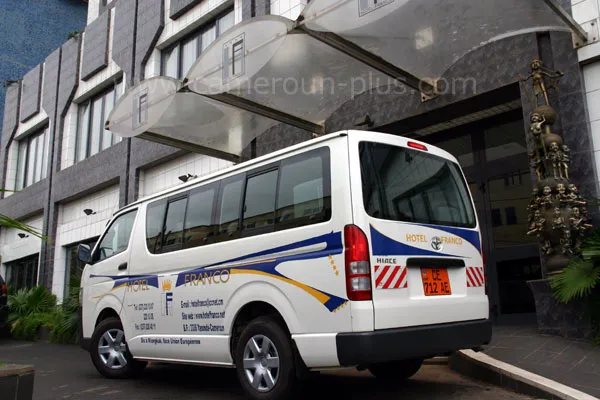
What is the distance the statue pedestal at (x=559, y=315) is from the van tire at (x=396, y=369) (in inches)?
78.6

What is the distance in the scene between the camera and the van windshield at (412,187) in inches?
179

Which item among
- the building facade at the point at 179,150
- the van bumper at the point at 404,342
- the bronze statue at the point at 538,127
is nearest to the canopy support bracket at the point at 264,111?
the building facade at the point at 179,150

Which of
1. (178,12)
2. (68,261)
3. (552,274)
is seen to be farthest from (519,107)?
(68,261)

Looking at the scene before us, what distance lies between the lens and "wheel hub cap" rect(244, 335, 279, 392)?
15.4 ft

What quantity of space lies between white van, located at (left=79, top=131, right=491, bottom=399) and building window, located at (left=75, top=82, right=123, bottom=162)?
41.4 feet

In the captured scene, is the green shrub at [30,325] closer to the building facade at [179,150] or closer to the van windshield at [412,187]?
the building facade at [179,150]

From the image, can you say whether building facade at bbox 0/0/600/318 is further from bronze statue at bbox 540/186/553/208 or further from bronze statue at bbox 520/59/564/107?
bronze statue at bbox 540/186/553/208

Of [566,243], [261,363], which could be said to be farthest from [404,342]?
[566,243]

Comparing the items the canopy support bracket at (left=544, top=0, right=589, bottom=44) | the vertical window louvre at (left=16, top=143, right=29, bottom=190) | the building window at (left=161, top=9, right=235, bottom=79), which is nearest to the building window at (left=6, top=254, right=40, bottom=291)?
the vertical window louvre at (left=16, top=143, right=29, bottom=190)

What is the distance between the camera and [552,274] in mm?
6676

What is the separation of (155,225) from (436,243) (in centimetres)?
337

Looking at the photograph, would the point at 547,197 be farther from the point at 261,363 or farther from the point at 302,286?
the point at 261,363

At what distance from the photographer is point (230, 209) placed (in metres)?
5.53

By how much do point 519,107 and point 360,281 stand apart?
5.95 meters
